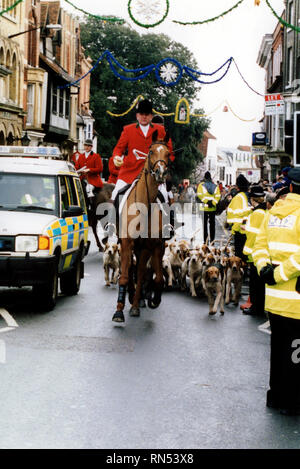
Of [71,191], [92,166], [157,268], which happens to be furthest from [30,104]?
[157,268]

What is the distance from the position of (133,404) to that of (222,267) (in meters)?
6.32

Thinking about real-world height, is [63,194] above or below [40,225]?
above

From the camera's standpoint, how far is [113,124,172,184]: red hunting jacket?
11.6m

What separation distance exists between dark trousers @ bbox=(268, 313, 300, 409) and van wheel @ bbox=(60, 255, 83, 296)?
22.2 feet

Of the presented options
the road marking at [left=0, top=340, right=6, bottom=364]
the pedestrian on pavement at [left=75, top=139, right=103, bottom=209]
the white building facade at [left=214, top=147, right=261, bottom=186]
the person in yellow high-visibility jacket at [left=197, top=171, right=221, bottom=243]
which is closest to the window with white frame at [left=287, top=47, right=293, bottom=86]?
the person in yellow high-visibility jacket at [left=197, top=171, right=221, bottom=243]

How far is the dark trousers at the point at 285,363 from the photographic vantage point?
659cm

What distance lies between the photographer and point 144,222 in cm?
1104

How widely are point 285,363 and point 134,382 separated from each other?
1.46 meters

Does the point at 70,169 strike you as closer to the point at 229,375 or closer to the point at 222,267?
the point at 222,267

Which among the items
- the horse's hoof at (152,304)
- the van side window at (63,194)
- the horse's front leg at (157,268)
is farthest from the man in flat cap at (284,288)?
the van side window at (63,194)

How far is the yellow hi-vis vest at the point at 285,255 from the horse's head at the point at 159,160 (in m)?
3.98

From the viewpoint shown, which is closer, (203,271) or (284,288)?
(284,288)

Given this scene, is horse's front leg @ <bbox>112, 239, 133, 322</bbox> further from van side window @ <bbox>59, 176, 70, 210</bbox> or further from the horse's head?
van side window @ <bbox>59, 176, 70, 210</bbox>

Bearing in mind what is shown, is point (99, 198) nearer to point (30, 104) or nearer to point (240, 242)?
Answer: point (240, 242)
